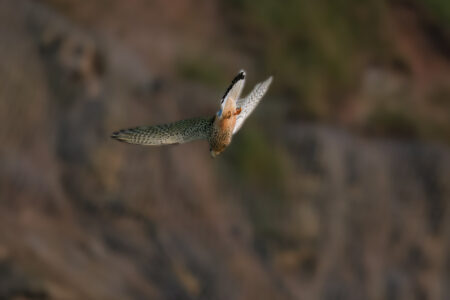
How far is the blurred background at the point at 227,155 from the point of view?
673 centimetres

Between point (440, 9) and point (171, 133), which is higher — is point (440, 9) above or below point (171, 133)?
above

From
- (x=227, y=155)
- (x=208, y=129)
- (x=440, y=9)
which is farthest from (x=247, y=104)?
(x=440, y=9)

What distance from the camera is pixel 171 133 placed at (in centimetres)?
352

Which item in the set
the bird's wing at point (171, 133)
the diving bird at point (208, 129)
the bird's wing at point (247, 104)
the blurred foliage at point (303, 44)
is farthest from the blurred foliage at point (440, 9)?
the bird's wing at point (171, 133)

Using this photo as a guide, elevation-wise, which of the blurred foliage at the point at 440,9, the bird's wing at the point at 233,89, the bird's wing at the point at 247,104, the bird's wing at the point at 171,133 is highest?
the blurred foliage at the point at 440,9

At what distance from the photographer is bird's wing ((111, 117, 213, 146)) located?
3.51 metres

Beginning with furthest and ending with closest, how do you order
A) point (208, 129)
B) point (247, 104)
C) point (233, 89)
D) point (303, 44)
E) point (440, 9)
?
1. point (440, 9)
2. point (303, 44)
3. point (247, 104)
4. point (208, 129)
5. point (233, 89)

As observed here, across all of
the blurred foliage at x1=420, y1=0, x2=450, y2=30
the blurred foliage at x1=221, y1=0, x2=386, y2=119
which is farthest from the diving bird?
the blurred foliage at x1=420, y1=0, x2=450, y2=30

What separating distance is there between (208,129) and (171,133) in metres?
0.16

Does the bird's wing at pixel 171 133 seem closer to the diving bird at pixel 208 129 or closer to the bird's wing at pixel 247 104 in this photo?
the diving bird at pixel 208 129

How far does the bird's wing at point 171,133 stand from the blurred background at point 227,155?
2662 millimetres

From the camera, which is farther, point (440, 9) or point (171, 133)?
point (440, 9)

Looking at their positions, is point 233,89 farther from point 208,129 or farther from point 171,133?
point 171,133

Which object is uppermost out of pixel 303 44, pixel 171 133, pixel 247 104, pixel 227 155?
pixel 303 44
